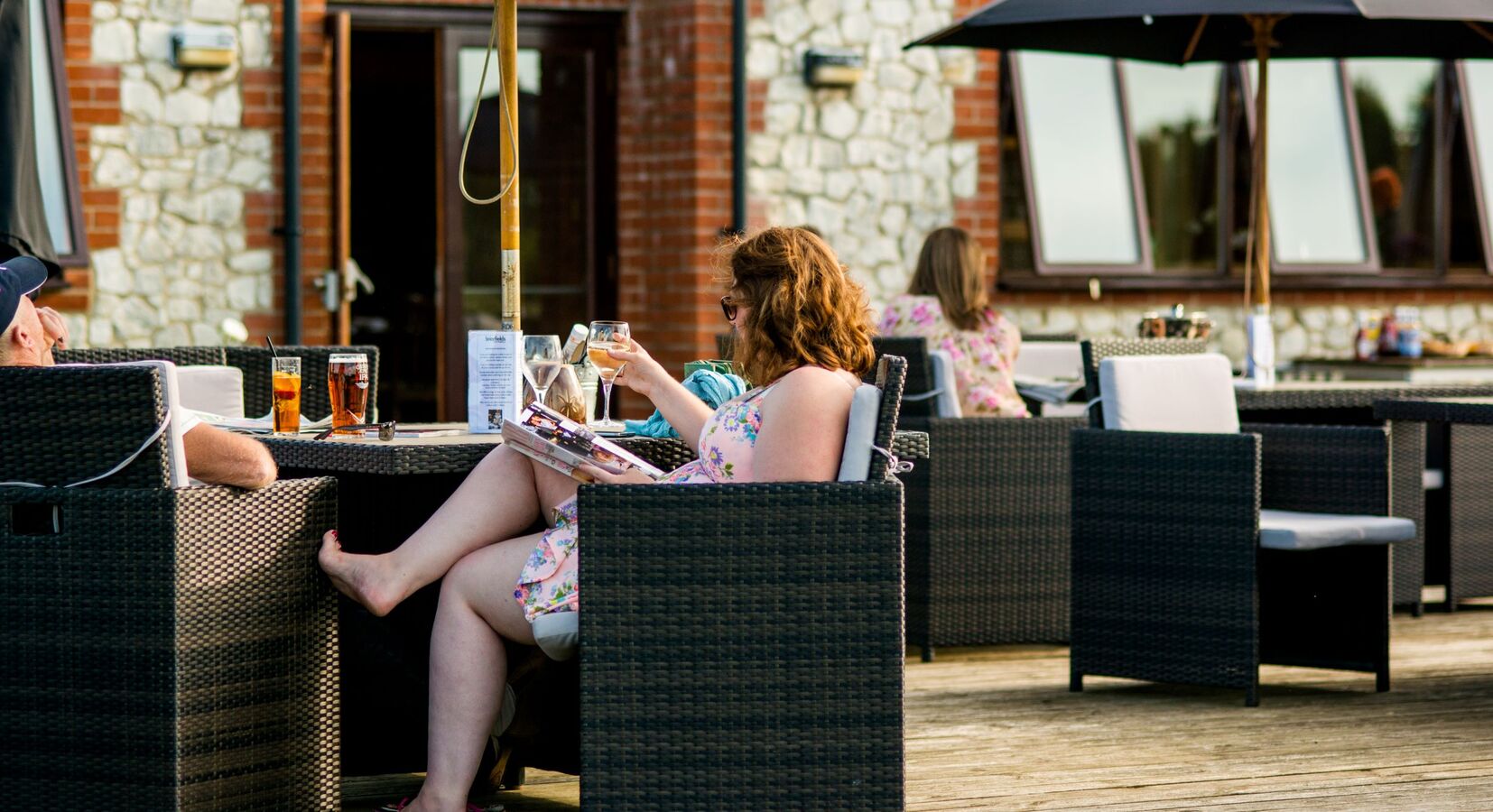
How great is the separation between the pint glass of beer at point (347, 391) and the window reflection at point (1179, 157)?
564 cm

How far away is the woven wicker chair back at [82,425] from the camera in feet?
9.20

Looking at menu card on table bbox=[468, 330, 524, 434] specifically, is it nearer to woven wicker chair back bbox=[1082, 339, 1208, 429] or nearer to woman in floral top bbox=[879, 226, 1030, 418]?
woven wicker chair back bbox=[1082, 339, 1208, 429]

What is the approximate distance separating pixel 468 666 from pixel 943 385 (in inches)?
94.4

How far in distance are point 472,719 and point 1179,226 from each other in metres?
6.15

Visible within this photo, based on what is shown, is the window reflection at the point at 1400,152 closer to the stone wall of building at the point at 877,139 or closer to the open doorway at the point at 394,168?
the stone wall of building at the point at 877,139

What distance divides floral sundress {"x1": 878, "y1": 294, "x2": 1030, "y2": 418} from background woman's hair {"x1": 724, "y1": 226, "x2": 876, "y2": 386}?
2.23m

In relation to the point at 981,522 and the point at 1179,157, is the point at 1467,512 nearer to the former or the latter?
the point at 981,522

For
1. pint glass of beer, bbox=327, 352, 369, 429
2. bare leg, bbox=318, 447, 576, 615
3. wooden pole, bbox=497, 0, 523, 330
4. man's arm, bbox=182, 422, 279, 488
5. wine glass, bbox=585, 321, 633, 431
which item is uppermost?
wooden pole, bbox=497, 0, 523, 330

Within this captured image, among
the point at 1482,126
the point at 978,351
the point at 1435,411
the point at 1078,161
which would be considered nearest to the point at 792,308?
the point at 1435,411

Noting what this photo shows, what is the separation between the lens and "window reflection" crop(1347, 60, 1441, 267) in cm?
892

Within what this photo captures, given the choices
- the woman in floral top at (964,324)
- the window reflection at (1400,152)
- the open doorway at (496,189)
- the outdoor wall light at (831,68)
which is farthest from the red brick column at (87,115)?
the window reflection at (1400,152)

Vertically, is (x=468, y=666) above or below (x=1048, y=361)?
below

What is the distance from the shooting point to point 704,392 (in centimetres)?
351

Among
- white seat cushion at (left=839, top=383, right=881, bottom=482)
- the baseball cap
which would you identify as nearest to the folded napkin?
white seat cushion at (left=839, top=383, right=881, bottom=482)
